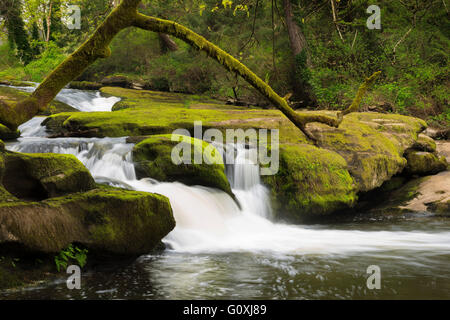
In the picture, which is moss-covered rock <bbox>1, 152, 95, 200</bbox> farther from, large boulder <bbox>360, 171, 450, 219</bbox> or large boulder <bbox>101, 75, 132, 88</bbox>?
large boulder <bbox>101, 75, 132, 88</bbox>

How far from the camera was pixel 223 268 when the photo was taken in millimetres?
5062

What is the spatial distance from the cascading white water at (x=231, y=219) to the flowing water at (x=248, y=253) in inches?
0.8

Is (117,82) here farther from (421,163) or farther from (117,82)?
(421,163)

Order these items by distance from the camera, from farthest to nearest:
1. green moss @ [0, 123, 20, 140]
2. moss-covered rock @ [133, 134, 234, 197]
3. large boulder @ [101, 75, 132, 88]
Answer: large boulder @ [101, 75, 132, 88]
green moss @ [0, 123, 20, 140]
moss-covered rock @ [133, 134, 234, 197]

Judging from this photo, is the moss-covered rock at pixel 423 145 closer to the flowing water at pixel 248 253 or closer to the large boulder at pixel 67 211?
the flowing water at pixel 248 253

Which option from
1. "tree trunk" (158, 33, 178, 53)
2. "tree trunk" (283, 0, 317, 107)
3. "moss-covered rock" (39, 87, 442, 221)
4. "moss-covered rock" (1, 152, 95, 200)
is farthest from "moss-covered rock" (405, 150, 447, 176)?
"tree trunk" (158, 33, 178, 53)

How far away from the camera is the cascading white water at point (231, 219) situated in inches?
250

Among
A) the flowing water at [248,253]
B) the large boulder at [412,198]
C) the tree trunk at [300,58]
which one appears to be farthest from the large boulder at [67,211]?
the tree trunk at [300,58]

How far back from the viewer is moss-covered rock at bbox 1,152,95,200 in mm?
4996

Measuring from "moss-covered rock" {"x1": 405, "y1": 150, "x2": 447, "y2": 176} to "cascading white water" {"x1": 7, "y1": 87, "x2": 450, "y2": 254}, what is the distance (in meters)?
3.71

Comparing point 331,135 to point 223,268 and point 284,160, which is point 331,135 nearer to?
point 284,160

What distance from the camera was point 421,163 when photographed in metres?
10.8

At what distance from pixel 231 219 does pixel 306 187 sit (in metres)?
2.01
